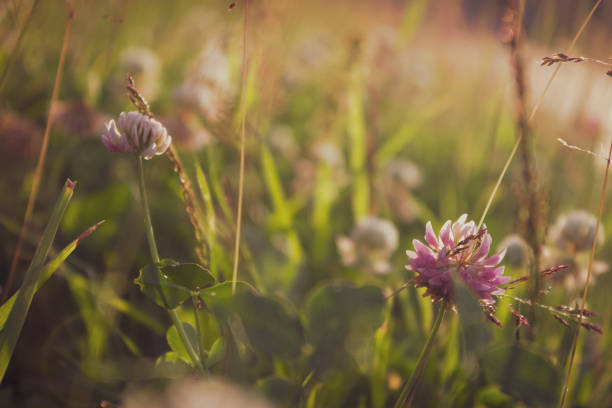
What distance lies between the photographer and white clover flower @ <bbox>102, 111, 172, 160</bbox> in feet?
1.23

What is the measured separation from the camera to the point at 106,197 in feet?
2.60

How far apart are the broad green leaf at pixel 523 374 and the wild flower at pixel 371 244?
1.45 feet

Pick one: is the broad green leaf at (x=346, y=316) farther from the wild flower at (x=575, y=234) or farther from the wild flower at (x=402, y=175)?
the wild flower at (x=402, y=175)

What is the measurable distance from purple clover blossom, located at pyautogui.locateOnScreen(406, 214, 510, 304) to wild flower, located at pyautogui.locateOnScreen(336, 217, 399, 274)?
0.42m

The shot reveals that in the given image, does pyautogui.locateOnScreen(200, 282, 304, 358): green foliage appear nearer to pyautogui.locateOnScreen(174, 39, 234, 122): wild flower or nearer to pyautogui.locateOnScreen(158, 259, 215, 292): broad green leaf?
pyautogui.locateOnScreen(158, 259, 215, 292): broad green leaf

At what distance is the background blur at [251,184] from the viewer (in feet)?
1.93

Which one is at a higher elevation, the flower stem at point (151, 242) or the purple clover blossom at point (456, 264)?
the purple clover blossom at point (456, 264)

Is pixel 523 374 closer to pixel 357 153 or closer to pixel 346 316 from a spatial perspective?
pixel 346 316

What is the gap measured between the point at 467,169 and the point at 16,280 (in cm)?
103

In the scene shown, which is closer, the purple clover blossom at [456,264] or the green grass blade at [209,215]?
the purple clover blossom at [456,264]

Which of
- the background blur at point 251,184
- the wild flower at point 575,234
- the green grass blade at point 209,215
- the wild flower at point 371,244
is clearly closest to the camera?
the green grass blade at point 209,215

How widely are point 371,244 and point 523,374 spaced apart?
45 centimetres

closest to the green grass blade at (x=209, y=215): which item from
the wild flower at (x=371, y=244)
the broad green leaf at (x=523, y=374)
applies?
the broad green leaf at (x=523, y=374)

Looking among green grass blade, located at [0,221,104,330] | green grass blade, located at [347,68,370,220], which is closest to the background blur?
green grass blade, located at [347,68,370,220]
